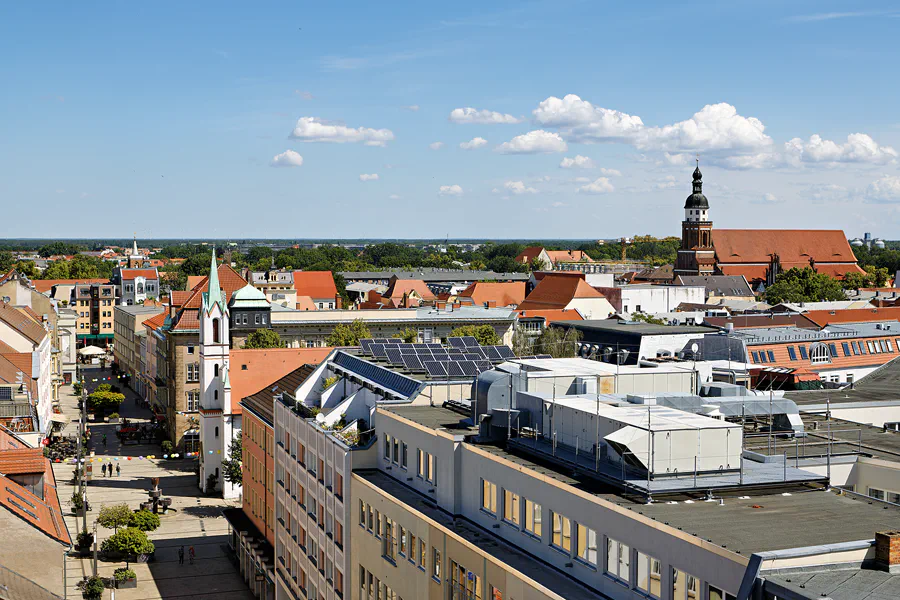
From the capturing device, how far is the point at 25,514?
29.5 meters

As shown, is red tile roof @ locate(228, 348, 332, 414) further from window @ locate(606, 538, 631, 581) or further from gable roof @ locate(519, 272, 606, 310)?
gable roof @ locate(519, 272, 606, 310)

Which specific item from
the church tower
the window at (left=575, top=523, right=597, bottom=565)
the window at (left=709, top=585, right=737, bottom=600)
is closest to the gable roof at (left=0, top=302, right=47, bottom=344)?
the window at (left=575, top=523, right=597, bottom=565)

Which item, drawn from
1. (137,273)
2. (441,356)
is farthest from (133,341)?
(441,356)

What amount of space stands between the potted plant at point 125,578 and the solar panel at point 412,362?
20.4m

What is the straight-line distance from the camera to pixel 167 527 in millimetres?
65062

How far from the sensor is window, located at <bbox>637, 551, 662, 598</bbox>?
19391mm

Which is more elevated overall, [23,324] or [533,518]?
[533,518]

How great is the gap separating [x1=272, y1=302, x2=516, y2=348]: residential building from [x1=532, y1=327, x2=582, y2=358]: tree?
1013 centimetres

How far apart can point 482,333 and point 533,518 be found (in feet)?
233

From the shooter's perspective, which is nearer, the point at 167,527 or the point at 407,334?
the point at 167,527

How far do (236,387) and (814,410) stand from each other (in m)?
49.3

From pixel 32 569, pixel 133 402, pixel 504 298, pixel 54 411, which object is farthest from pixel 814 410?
pixel 504 298

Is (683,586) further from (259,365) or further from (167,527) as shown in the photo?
(259,365)

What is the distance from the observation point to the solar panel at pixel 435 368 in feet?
135
